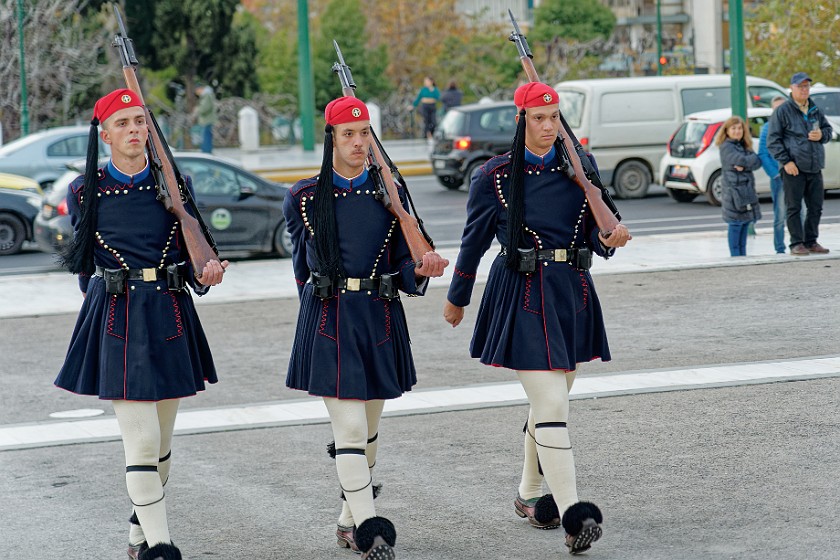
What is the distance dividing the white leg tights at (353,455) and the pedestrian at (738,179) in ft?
31.4

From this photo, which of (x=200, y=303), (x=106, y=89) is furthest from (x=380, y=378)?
(x=106, y=89)

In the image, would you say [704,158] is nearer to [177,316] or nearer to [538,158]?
[538,158]

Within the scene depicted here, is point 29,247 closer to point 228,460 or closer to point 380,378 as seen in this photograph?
point 228,460

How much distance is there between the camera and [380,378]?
6082mm

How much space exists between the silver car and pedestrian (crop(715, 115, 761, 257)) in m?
10.5

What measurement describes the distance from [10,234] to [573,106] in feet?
32.1

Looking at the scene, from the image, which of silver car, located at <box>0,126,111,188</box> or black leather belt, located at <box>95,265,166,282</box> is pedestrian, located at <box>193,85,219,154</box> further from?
black leather belt, located at <box>95,265,166,282</box>

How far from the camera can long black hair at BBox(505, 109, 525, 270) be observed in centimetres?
626

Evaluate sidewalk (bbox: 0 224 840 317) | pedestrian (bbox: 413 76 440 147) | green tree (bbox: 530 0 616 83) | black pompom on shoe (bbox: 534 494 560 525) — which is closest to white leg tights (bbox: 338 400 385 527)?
black pompom on shoe (bbox: 534 494 560 525)

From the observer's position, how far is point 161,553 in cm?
583

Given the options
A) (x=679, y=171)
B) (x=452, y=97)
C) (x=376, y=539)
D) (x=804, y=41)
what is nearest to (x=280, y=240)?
(x=679, y=171)

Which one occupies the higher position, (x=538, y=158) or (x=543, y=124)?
(x=543, y=124)

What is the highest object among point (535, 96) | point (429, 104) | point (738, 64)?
point (429, 104)

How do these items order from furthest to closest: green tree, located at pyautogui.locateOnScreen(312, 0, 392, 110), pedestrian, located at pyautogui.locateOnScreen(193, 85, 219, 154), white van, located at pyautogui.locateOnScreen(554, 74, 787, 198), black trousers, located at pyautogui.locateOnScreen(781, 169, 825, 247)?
green tree, located at pyautogui.locateOnScreen(312, 0, 392, 110) < pedestrian, located at pyautogui.locateOnScreen(193, 85, 219, 154) < white van, located at pyautogui.locateOnScreen(554, 74, 787, 198) < black trousers, located at pyautogui.locateOnScreen(781, 169, 825, 247)
